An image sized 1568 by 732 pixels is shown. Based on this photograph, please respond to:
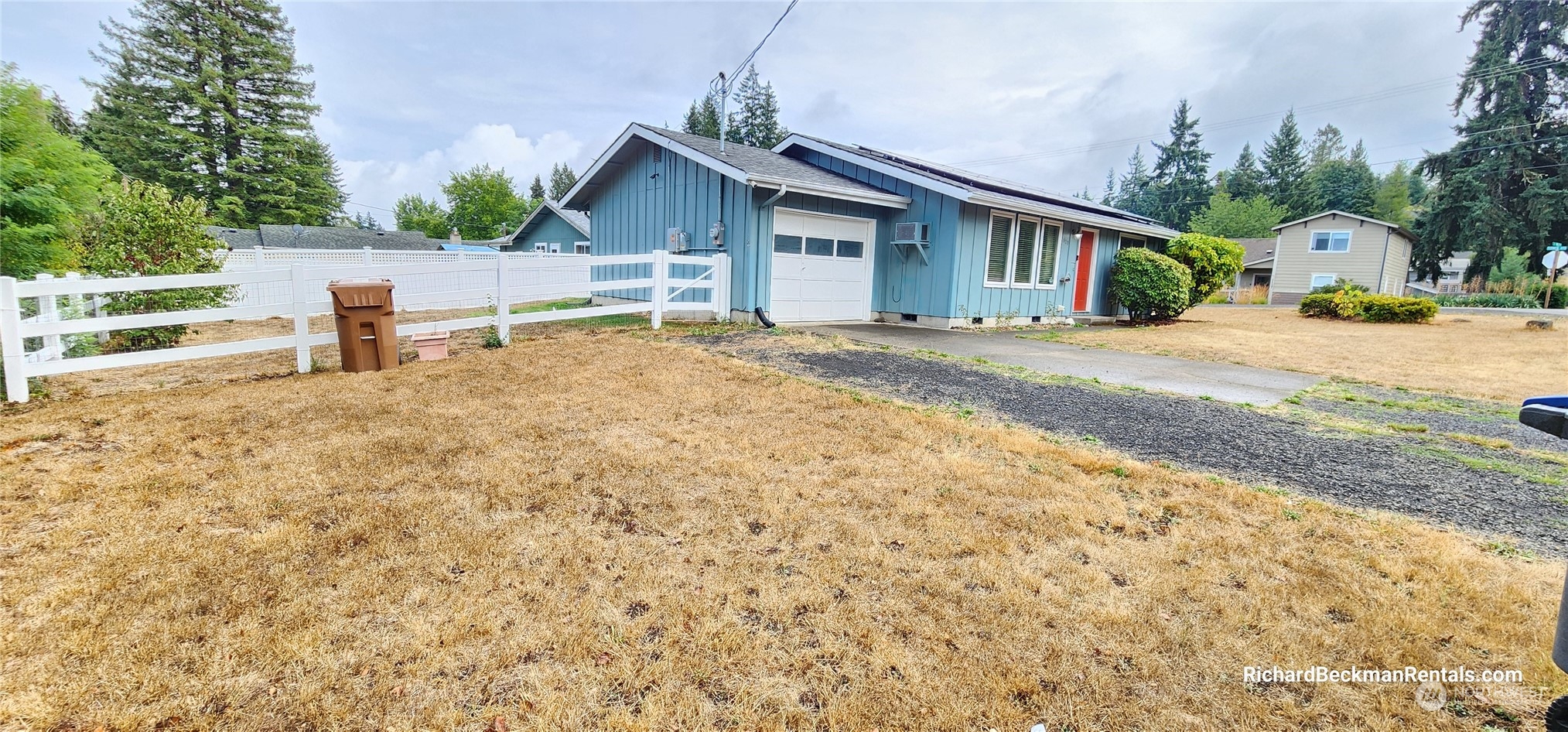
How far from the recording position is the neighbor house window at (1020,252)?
11.6 m

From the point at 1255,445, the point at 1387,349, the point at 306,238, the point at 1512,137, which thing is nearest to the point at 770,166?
the point at 1255,445

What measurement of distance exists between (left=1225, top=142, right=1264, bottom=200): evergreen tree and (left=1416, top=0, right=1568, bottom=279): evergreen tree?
25.4 meters

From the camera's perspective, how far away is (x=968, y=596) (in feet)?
7.30

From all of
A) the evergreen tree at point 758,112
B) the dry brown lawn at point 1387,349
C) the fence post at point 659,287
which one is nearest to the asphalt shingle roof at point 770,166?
the fence post at point 659,287

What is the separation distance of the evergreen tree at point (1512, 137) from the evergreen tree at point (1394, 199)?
22654 mm

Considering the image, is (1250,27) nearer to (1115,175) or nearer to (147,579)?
(147,579)

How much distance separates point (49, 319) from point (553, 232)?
22.5 meters

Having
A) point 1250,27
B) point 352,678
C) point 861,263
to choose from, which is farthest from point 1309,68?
point 352,678

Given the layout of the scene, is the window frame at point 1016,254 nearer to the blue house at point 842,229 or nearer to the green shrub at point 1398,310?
the blue house at point 842,229

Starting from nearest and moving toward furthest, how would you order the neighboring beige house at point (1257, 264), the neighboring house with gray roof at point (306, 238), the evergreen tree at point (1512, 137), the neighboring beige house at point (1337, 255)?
the neighboring house with gray roof at point (306, 238) → the evergreen tree at point (1512, 137) → the neighboring beige house at point (1337, 255) → the neighboring beige house at point (1257, 264)

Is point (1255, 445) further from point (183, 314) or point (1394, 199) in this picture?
point (1394, 199)

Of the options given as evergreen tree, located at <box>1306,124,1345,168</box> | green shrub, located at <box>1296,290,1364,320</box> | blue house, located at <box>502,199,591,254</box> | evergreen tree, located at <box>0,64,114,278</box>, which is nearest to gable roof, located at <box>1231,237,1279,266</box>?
green shrub, located at <box>1296,290,1364,320</box>

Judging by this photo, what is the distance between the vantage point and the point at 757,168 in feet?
32.4

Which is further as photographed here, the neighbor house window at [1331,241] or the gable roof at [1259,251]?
the gable roof at [1259,251]
